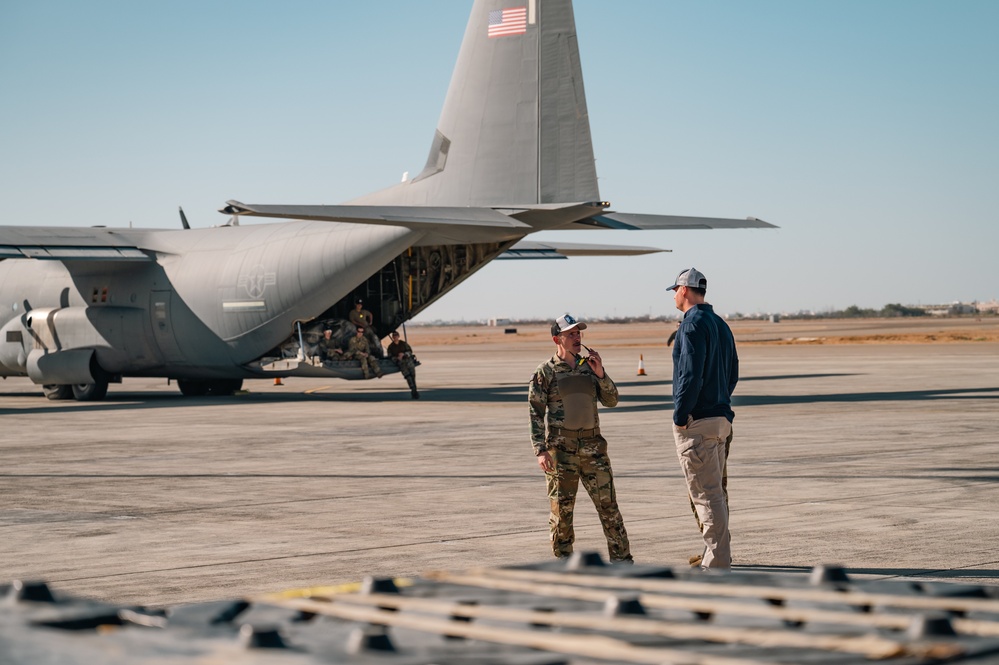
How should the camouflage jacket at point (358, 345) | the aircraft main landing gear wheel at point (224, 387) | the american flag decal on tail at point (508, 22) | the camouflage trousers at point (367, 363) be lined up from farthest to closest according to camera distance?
the aircraft main landing gear wheel at point (224, 387), the camouflage jacket at point (358, 345), the camouflage trousers at point (367, 363), the american flag decal on tail at point (508, 22)

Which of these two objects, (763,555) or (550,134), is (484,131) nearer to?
(550,134)

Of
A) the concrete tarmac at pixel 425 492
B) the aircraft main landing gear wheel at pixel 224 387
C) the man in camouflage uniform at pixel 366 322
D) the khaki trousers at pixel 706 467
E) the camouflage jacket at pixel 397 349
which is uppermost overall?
the man in camouflage uniform at pixel 366 322

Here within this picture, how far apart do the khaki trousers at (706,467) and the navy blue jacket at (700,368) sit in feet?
0.32

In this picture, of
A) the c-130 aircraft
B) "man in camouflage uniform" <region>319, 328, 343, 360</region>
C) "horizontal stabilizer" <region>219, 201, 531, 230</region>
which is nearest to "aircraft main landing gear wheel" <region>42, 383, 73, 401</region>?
the c-130 aircraft

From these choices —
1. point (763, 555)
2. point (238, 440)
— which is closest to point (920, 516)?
point (763, 555)

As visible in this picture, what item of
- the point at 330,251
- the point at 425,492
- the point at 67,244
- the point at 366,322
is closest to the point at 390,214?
the point at 330,251

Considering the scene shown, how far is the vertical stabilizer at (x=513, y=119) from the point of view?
2462 cm

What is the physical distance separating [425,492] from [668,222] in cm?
A: 1375

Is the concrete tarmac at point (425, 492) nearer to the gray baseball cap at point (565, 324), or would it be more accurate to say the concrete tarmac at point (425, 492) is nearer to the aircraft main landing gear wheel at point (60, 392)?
the gray baseball cap at point (565, 324)

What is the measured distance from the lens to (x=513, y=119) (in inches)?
1013

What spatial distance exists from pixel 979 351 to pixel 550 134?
116ft

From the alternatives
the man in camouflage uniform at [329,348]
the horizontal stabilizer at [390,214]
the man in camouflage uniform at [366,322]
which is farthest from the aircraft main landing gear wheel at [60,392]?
the horizontal stabilizer at [390,214]

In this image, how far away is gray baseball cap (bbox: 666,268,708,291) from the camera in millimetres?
9422

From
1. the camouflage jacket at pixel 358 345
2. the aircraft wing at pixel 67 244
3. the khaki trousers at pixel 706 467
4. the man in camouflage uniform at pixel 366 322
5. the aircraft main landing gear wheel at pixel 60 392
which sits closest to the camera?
the khaki trousers at pixel 706 467
